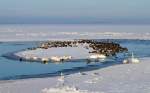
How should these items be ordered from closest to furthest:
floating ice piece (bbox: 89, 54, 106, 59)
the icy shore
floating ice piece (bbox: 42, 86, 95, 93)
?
floating ice piece (bbox: 42, 86, 95, 93) < the icy shore < floating ice piece (bbox: 89, 54, 106, 59)

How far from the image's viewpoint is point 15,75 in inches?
884

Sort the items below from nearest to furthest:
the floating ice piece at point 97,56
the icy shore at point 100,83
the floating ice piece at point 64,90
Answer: the floating ice piece at point 64,90 < the icy shore at point 100,83 < the floating ice piece at point 97,56

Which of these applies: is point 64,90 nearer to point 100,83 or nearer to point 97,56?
point 100,83

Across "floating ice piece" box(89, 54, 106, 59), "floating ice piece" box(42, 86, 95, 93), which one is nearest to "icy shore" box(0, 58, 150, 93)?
"floating ice piece" box(42, 86, 95, 93)

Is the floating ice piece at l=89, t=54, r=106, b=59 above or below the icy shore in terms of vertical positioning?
above

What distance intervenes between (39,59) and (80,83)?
40.4 ft

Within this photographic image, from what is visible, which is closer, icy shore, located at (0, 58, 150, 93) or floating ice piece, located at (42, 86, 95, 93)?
floating ice piece, located at (42, 86, 95, 93)

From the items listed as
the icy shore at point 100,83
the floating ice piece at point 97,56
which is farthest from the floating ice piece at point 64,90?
the floating ice piece at point 97,56

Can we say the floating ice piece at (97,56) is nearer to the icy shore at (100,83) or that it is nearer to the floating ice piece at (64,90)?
the icy shore at (100,83)

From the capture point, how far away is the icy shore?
1689 centimetres

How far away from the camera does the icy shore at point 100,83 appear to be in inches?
665

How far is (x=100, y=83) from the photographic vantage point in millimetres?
18484

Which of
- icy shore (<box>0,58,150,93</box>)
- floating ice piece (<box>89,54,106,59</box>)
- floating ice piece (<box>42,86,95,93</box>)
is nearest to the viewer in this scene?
floating ice piece (<box>42,86,95,93</box>)

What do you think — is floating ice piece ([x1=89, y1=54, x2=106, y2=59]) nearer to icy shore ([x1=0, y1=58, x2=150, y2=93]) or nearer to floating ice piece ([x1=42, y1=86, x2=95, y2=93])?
icy shore ([x1=0, y1=58, x2=150, y2=93])
